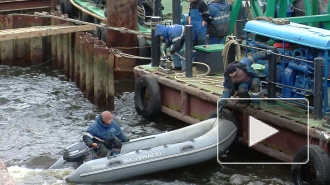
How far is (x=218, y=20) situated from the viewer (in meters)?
17.6

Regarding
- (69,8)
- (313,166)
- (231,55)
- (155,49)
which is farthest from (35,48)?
(313,166)

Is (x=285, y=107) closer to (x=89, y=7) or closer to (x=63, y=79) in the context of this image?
→ (x=63, y=79)

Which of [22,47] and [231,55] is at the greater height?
[231,55]

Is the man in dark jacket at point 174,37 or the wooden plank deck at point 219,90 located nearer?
the wooden plank deck at point 219,90

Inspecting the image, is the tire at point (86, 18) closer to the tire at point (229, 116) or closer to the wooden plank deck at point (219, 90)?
the wooden plank deck at point (219, 90)

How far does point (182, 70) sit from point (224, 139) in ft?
11.3

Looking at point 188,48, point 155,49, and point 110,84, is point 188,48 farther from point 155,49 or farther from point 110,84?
point 110,84

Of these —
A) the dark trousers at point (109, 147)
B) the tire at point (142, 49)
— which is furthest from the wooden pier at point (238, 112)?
the tire at point (142, 49)

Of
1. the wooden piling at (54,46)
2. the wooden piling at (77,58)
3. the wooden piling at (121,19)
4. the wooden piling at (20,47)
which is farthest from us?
the wooden piling at (20,47)

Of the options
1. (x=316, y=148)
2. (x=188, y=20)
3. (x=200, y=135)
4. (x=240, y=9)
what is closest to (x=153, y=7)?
(x=240, y=9)
